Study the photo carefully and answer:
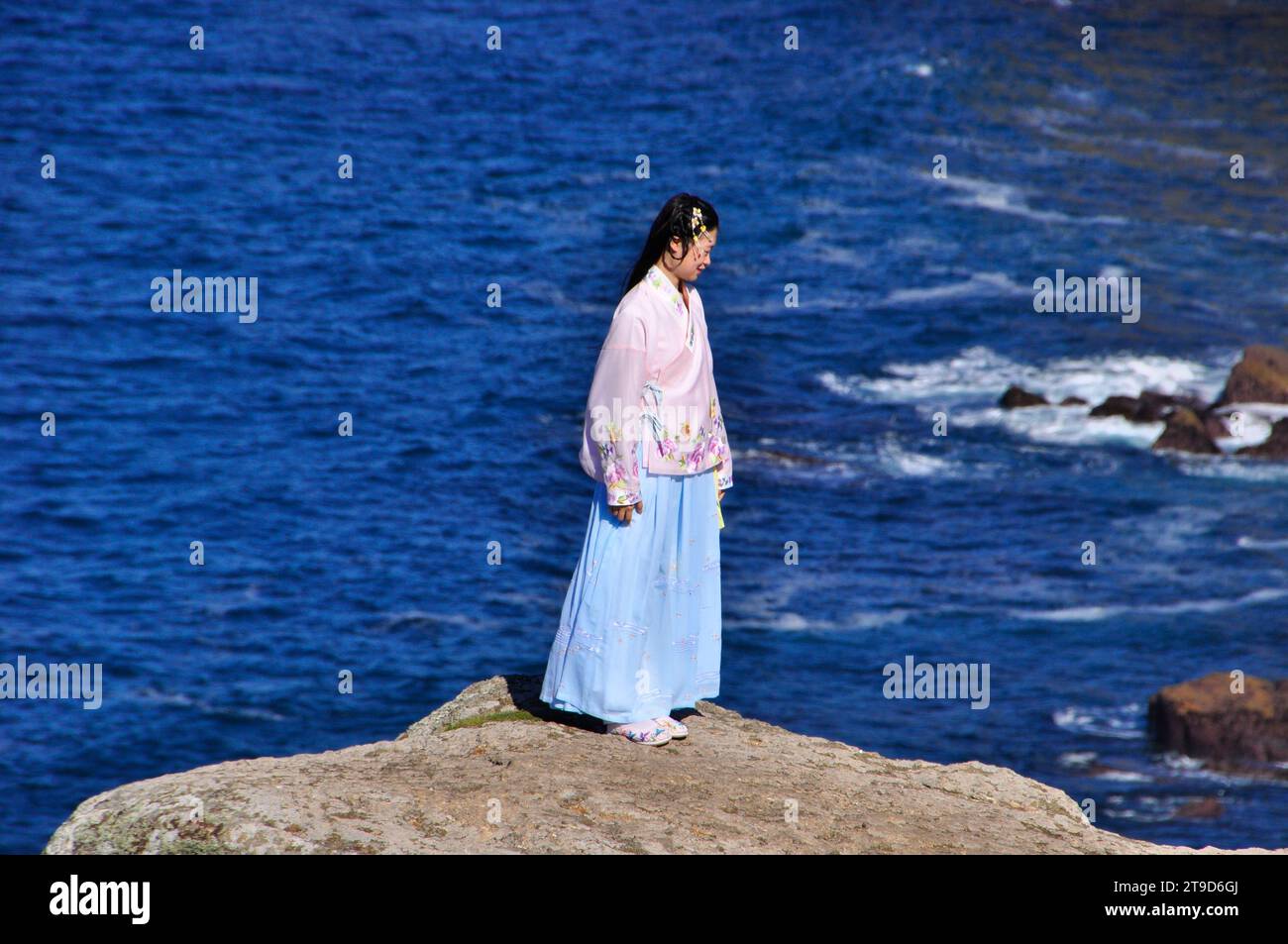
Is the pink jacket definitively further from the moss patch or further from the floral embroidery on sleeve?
the moss patch

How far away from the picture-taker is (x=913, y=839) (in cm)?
791

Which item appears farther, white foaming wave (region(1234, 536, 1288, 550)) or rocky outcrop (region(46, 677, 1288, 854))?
white foaming wave (region(1234, 536, 1288, 550))

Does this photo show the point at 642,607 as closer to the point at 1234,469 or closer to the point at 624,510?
the point at 624,510

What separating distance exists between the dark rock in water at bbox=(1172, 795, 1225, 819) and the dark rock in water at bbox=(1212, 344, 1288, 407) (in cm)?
1284

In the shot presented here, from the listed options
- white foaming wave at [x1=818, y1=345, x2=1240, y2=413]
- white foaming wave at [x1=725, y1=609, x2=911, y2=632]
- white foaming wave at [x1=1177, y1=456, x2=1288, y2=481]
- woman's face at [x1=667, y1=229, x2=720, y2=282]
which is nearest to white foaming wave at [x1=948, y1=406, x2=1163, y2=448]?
white foaming wave at [x1=818, y1=345, x2=1240, y2=413]

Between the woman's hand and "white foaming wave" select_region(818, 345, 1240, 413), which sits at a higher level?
"white foaming wave" select_region(818, 345, 1240, 413)

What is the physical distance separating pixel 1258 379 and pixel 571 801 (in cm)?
3148

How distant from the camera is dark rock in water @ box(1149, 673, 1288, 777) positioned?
26.9 m

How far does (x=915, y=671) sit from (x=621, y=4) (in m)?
38.7

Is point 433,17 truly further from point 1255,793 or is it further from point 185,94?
point 1255,793

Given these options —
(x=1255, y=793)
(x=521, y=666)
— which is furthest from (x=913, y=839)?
(x=521, y=666)

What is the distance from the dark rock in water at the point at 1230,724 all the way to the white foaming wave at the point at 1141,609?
303 cm

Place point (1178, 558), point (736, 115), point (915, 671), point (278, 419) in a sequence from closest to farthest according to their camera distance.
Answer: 1. point (915, 671)
2. point (1178, 558)
3. point (278, 419)
4. point (736, 115)

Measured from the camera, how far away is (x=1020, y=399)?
122 feet
